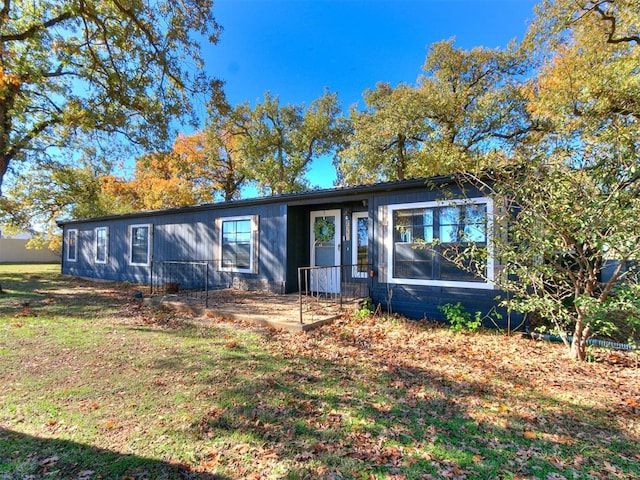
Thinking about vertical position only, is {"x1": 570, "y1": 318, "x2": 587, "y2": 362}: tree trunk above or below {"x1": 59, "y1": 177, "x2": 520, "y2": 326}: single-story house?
below

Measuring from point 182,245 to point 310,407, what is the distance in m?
8.92

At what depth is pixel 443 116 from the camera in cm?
1323

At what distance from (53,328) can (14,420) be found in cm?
350

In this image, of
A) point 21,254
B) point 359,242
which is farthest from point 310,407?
point 21,254

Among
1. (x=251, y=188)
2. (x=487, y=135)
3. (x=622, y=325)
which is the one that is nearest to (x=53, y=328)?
(x=622, y=325)

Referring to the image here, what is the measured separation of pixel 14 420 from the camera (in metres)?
2.72

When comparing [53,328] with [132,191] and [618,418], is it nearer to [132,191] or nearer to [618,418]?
[618,418]

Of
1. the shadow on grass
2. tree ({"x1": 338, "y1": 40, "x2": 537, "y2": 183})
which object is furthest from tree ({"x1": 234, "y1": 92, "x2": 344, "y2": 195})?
the shadow on grass

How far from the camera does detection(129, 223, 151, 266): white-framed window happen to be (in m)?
11.8

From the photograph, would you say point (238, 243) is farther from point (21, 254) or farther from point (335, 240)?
point (21, 254)

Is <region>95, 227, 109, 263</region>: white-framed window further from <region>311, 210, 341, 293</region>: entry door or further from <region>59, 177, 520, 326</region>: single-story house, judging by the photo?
<region>311, 210, 341, 293</region>: entry door

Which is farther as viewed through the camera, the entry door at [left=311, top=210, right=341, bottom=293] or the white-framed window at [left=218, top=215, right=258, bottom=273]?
the white-framed window at [left=218, top=215, right=258, bottom=273]

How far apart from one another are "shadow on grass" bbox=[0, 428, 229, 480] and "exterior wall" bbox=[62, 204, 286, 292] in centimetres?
611

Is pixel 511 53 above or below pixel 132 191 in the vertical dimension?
above
